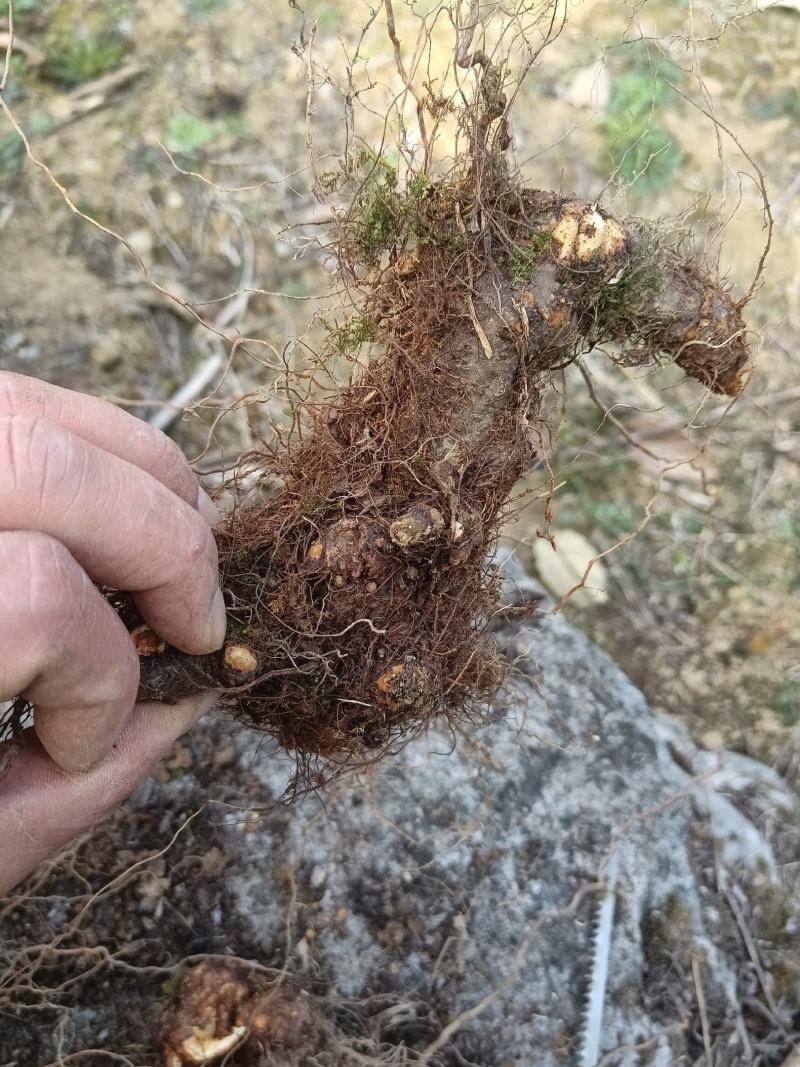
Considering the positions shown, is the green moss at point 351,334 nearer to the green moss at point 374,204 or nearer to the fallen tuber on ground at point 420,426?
the fallen tuber on ground at point 420,426

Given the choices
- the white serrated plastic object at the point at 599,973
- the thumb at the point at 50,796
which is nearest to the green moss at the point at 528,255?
the thumb at the point at 50,796

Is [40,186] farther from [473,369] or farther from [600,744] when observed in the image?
[600,744]

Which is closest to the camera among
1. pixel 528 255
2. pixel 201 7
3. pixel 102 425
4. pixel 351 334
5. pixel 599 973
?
pixel 102 425

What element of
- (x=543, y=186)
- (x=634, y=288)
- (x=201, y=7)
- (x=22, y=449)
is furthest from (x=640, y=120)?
(x=22, y=449)

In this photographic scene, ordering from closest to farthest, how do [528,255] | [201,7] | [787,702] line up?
[528,255]
[787,702]
[201,7]

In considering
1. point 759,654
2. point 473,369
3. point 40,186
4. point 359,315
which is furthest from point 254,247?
point 759,654

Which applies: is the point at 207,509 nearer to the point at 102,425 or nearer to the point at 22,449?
the point at 102,425

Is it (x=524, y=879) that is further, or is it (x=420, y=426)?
(x=524, y=879)
